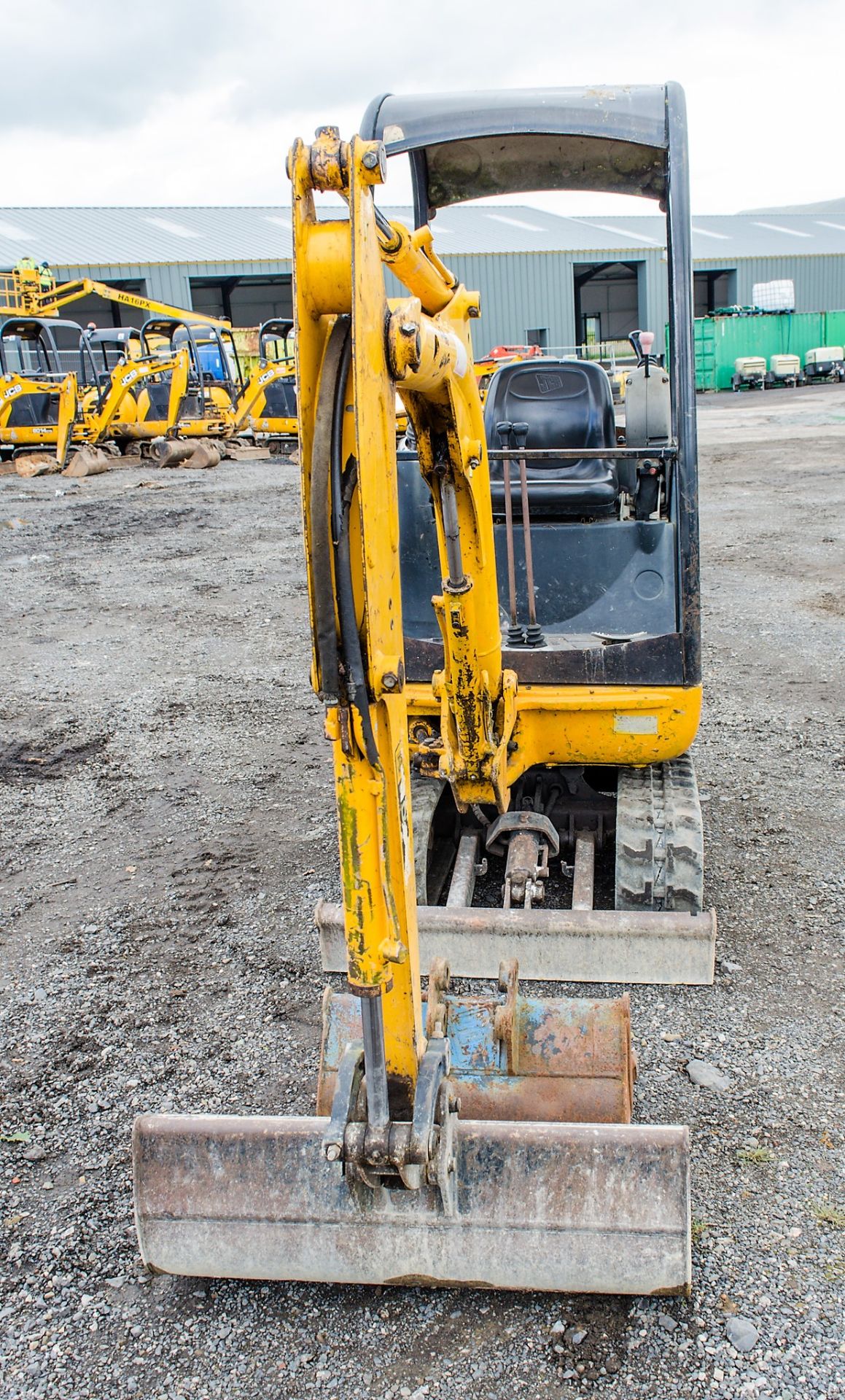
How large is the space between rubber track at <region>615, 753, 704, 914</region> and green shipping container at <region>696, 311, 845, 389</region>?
31327 millimetres

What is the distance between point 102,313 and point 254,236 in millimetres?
5926

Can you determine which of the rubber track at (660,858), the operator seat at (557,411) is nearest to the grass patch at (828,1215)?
the rubber track at (660,858)

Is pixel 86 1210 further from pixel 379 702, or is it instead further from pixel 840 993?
pixel 840 993

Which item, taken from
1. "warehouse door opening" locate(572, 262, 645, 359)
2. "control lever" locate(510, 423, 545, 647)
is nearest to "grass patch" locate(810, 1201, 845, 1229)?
"control lever" locate(510, 423, 545, 647)

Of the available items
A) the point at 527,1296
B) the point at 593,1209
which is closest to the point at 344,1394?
the point at 527,1296

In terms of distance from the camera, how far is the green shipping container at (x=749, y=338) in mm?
33375

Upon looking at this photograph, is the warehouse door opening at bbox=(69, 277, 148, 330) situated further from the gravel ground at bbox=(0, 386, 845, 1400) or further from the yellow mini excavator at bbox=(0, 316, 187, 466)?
the gravel ground at bbox=(0, 386, 845, 1400)

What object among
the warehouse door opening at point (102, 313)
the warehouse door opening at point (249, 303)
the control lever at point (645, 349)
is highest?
the warehouse door opening at point (249, 303)

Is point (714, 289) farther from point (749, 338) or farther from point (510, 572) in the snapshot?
point (510, 572)

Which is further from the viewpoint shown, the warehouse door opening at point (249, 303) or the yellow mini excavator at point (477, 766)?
the warehouse door opening at point (249, 303)

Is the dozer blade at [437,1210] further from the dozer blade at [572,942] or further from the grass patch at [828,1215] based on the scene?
the dozer blade at [572,942]

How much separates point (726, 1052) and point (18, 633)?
7572 mm

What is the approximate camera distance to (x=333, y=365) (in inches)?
78.2

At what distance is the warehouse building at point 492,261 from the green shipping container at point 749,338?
2.41 metres
